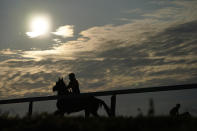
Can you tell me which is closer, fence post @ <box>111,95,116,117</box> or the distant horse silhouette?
fence post @ <box>111,95,116,117</box>

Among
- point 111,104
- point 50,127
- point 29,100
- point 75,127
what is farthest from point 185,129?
point 29,100

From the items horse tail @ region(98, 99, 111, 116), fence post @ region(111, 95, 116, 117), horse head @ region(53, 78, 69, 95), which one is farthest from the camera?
horse head @ region(53, 78, 69, 95)

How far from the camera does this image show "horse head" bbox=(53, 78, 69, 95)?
448 inches

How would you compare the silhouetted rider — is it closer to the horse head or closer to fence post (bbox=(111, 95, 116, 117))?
the horse head

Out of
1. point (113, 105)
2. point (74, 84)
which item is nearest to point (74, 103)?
point (74, 84)

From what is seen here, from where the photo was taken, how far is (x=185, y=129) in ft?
15.8

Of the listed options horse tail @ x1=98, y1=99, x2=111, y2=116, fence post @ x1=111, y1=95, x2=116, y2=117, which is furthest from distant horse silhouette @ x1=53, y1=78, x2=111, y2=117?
fence post @ x1=111, y1=95, x2=116, y2=117

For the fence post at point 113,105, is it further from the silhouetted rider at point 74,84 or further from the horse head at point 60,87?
the horse head at point 60,87

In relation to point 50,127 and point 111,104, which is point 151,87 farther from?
point 50,127

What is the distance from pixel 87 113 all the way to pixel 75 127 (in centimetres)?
504

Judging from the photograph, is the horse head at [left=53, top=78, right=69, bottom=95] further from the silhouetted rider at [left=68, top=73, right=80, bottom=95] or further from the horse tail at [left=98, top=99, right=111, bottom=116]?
the horse tail at [left=98, top=99, right=111, bottom=116]

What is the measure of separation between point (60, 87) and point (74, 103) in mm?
1002

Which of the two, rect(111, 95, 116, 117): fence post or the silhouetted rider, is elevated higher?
the silhouetted rider

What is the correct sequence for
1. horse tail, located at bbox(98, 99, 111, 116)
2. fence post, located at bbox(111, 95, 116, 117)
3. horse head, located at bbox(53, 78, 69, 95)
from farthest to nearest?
horse head, located at bbox(53, 78, 69, 95) < horse tail, located at bbox(98, 99, 111, 116) < fence post, located at bbox(111, 95, 116, 117)
